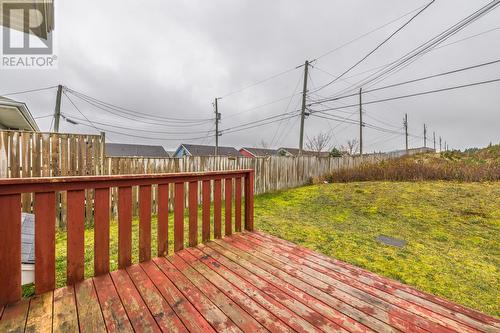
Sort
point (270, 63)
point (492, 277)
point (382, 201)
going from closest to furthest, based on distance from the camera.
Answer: point (492, 277)
point (382, 201)
point (270, 63)

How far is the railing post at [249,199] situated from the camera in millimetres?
3049

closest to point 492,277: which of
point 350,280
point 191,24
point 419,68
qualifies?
point 350,280

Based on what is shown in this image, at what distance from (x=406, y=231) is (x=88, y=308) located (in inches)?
192

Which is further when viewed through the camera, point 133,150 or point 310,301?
point 133,150

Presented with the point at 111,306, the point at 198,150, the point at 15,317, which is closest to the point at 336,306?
the point at 111,306

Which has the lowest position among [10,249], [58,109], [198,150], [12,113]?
[10,249]

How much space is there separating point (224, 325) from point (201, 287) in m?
0.46

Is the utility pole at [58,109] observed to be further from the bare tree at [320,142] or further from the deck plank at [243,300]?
the bare tree at [320,142]

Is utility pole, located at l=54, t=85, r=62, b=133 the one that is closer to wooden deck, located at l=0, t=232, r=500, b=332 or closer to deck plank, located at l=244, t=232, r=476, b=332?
wooden deck, located at l=0, t=232, r=500, b=332

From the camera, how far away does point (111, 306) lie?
1.40 meters

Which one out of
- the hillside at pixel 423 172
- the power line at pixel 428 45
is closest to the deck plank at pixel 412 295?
the power line at pixel 428 45

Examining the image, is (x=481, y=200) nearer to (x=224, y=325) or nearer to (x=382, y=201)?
(x=382, y=201)

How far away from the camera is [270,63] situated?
14.4m

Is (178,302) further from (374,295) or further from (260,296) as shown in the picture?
Result: (374,295)
